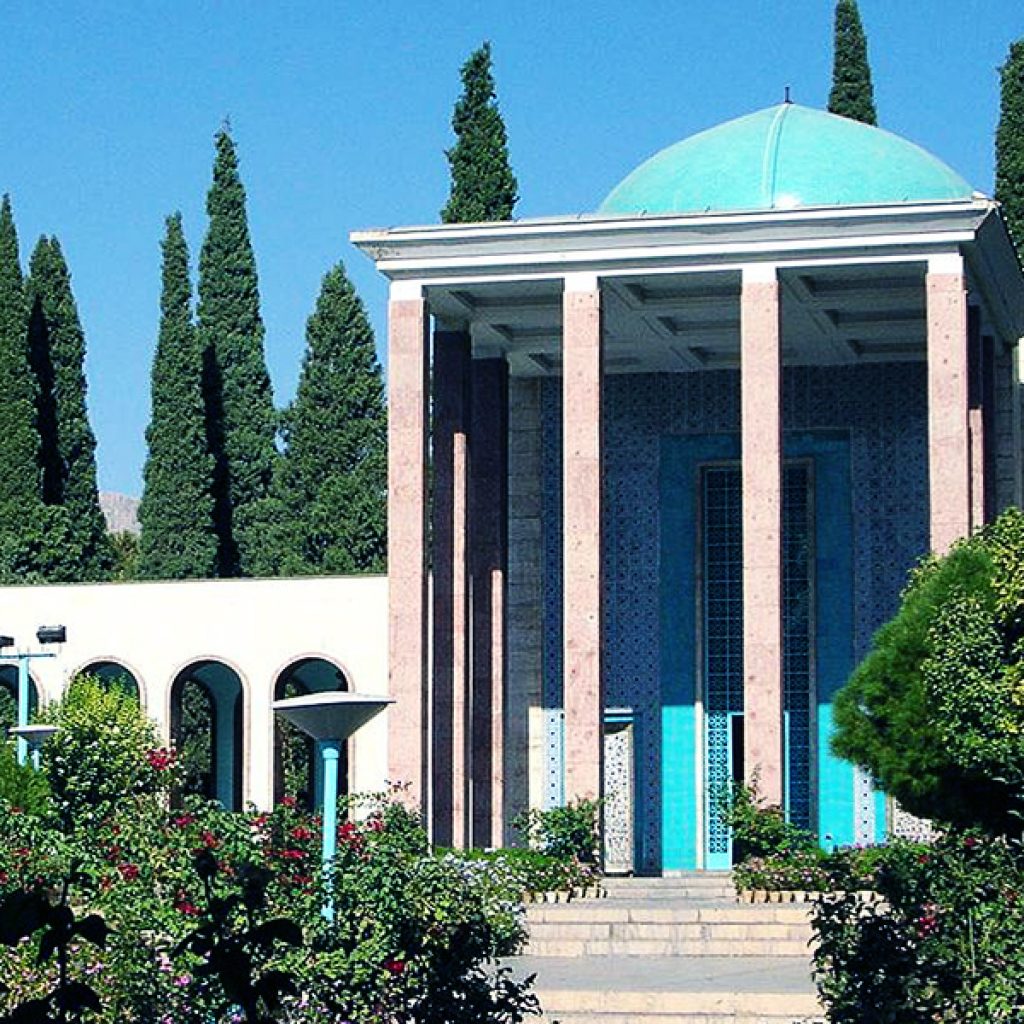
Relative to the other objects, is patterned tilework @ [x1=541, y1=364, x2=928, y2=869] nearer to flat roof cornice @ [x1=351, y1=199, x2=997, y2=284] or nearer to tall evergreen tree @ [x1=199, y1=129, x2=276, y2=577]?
flat roof cornice @ [x1=351, y1=199, x2=997, y2=284]

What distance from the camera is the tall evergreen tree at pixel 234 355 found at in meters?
42.0

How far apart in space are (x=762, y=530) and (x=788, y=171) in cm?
479

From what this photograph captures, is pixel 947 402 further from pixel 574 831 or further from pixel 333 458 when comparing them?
pixel 333 458

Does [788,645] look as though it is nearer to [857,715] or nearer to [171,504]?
[857,715]

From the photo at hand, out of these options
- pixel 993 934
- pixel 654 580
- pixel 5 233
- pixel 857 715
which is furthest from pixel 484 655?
pixel 993 934

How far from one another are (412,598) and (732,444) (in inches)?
231

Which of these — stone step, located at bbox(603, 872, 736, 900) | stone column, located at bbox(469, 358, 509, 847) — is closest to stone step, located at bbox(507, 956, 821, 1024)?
stone step, located at bbox(603, 872, 736, 900)

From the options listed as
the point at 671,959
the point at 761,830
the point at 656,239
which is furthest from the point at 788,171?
the point at 671,959

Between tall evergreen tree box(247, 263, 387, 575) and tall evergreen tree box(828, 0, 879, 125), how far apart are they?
9921mm

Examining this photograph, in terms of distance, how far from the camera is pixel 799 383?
30.7m

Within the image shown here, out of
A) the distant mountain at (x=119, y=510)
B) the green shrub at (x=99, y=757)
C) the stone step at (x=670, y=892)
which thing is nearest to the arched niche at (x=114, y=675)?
the green shrub at (x=99, y=757)

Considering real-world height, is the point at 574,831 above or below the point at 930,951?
below

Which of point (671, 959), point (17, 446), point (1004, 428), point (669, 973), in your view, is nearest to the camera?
point (669, 973)

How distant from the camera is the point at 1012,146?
3797 centimetres
